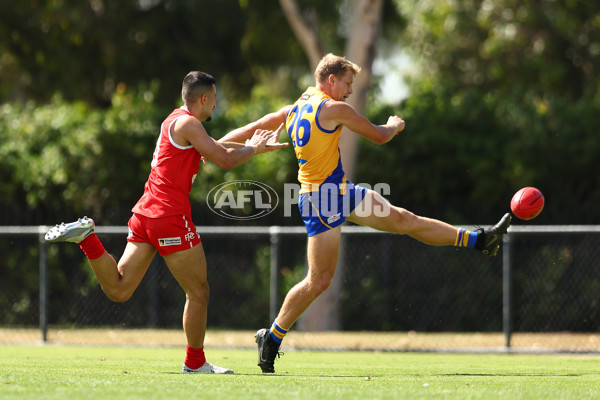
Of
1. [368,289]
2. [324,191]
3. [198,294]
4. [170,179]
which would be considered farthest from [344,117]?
[368,289]

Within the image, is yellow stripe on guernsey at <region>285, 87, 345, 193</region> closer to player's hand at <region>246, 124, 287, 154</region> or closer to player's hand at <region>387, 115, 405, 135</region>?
player's hand at <region>246, 124, 287, 154</region>

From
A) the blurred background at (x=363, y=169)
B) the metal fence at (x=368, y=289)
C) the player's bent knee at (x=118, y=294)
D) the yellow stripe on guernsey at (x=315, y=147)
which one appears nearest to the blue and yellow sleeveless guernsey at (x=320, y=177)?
the yellow stripe on guernsey at (x=315, y=147)

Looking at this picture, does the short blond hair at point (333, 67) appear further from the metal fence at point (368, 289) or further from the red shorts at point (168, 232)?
the metal fence at point (368, 289)

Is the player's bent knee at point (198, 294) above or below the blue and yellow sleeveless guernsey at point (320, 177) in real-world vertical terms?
below

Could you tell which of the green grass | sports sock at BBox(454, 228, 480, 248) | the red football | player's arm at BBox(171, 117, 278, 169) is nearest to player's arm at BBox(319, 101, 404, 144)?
player's arm at BBox(171, 117, 278, 169)

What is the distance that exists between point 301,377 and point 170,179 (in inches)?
70.4

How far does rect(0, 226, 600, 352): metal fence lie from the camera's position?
12.4 metres

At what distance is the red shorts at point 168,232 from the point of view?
22.7ft

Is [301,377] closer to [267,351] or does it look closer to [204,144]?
[267,351]

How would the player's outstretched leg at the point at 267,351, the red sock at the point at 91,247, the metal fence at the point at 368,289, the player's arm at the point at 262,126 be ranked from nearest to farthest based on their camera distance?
the red sock at the point at 91,247
the player's outstretched leg at the point at 267,351
the player's arm at the point at 262,126
the metal fence at the point at 368,289

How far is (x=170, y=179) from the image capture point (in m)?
7.01

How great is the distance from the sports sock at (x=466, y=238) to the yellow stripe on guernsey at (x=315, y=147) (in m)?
1.10

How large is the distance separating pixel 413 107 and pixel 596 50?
9.06 meters

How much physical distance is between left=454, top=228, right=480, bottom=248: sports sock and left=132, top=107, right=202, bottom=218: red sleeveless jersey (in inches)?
87.4
